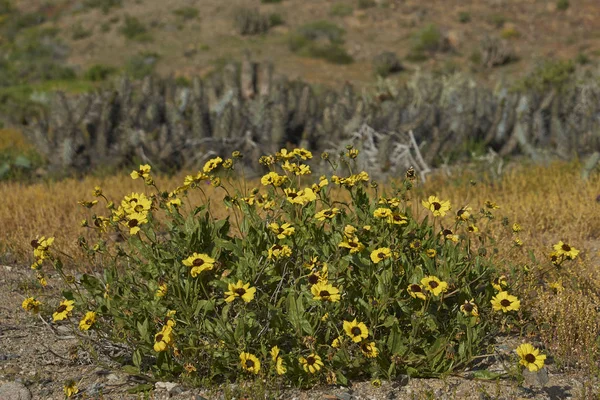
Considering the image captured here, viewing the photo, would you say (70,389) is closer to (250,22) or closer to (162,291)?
(162,291)

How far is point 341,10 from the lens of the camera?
2788cm

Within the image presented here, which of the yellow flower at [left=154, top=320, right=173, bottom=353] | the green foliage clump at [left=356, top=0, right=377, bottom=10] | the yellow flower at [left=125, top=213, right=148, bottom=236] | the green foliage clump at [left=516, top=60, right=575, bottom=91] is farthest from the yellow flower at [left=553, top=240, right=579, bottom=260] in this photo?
the green foliage clump at [left=356, top=0, right=377, bottom=10]

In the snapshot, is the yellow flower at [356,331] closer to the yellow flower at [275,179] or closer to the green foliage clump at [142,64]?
the yellow flower at [275,179]

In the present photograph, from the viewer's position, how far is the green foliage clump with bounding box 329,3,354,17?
27750 mm

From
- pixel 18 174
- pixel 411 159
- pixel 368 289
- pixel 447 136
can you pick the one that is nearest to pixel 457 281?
pixel 368 289

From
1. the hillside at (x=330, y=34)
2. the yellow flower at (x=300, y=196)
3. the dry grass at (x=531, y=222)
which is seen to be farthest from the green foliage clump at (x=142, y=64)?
the yellow flower at (x=300, y=196)

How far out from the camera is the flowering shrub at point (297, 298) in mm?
3068

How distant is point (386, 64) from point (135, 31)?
38.7ft

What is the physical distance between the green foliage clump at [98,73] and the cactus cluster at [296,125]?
1202 centimetres

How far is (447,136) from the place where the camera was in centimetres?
866

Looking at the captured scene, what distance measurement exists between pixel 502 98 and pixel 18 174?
705 centimetres

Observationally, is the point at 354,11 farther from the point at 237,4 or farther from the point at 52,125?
the point at 52,125

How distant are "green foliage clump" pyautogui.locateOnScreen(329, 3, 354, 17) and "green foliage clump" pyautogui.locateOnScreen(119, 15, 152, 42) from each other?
780 cm

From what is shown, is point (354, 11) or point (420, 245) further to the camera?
point (354, 11)
